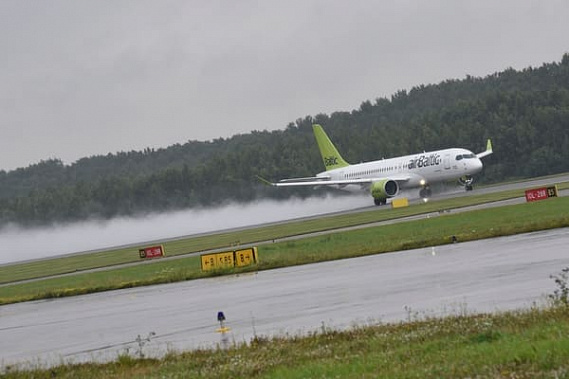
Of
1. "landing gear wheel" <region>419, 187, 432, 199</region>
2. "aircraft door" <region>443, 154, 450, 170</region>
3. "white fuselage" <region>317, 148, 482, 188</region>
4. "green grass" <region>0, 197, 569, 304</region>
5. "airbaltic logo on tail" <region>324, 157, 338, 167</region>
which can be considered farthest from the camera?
"airbaltic logo on tail" <region>324, 157, 338, 167</region>

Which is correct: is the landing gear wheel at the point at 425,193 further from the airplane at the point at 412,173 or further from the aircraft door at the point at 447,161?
the aircraft door at the point at 447,161

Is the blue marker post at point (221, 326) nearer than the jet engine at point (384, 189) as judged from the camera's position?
Yes

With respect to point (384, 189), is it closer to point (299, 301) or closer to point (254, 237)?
point (254, 237)

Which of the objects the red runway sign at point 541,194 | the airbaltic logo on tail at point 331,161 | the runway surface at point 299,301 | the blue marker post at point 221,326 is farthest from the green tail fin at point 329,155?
the blue marker post at point 221,326

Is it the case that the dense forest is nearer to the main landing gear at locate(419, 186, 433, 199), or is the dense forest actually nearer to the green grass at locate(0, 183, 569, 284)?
the main landing gear at locate(419, 186, 433, 199)

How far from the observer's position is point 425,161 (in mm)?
88062

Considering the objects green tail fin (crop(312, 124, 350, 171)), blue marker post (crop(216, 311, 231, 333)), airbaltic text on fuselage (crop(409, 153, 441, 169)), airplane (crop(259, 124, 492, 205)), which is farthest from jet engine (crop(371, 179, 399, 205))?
blue marker post (crop(216, 311, 231, 333))

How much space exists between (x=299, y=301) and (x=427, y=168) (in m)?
63.3

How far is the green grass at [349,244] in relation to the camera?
40781mm

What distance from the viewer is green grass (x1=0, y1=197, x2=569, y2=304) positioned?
4078 centimetres

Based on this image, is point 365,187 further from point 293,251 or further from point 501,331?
point 501,331

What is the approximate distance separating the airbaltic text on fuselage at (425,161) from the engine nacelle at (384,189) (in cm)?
Answer: 244

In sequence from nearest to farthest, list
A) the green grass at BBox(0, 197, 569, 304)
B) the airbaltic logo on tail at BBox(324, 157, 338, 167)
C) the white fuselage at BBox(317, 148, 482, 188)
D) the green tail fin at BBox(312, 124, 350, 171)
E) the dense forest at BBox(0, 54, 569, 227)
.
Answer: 1. the green grass at BBox(0, 197, 569, 304)
2. the white fuselage at BBox(317, 148, 482, 188)
3. the green tail fin at BBox(312, 124, 350, 171)
4. the airbaltic logo on tail at BBox(324, 157, 338, 167)
5. the dense forest at BBox(0, 54, 569, 227)

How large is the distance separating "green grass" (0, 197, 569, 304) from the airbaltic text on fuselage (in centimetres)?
3202
